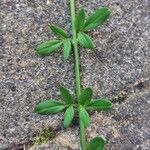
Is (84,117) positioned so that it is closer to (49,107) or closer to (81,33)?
(49,107)

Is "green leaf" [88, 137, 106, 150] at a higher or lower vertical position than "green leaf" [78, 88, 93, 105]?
lower

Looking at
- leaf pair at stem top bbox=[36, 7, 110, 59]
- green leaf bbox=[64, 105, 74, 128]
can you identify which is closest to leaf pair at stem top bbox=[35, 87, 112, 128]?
green leaf bbox=[64, 105, 74, 128]

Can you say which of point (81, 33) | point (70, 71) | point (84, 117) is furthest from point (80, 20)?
point (84, 117)

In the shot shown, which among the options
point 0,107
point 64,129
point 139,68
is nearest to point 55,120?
point 64,129

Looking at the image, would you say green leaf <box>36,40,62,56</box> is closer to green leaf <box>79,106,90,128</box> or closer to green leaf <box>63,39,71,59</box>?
green leaf <box>63,39,71,59</box>

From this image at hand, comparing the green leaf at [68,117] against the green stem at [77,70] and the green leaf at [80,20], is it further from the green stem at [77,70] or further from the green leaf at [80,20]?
the green leaf at [80,20]

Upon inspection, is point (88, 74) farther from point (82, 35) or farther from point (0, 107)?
point (0, 107)

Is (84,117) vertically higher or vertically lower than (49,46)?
lower
